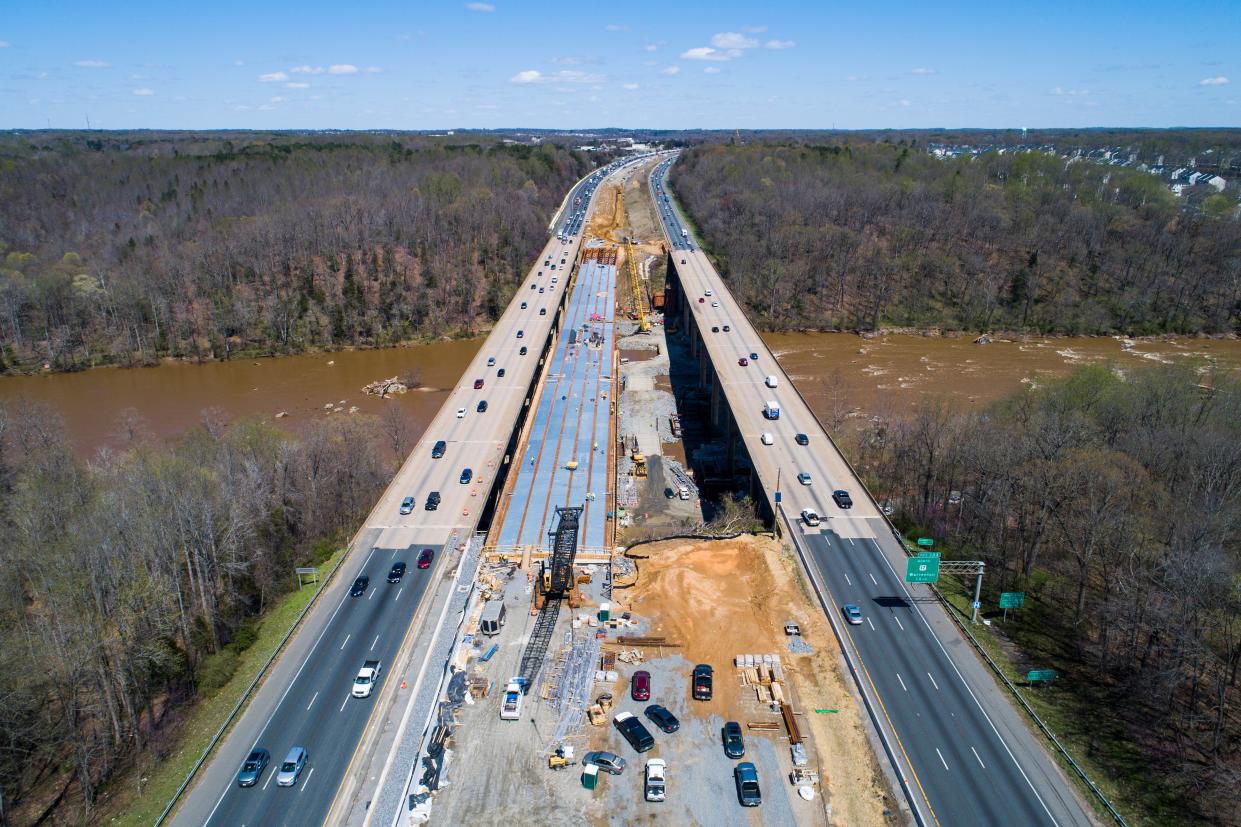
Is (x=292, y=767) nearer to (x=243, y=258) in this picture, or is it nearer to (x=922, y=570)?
(x=922, y=570)

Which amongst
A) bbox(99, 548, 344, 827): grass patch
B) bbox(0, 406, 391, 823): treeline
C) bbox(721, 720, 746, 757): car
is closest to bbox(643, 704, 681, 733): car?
bbox(721, 720, 746, 757): car

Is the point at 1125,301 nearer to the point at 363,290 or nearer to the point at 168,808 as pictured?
the point at 363,290

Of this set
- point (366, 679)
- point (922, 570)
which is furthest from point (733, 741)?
point (366, 679)

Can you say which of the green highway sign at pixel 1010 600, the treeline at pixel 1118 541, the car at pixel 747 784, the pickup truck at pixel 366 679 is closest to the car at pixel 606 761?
the car at pixel 747 784

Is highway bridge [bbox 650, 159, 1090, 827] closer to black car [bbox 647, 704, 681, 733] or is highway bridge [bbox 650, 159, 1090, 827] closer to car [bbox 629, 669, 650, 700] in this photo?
black car [bbox 647, 704, 681, 733]

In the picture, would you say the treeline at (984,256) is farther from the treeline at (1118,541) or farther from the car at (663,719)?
the car at (663,719)

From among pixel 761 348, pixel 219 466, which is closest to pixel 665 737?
pixel 219 466

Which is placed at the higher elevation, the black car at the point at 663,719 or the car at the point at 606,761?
the black car at the point at 663,719
